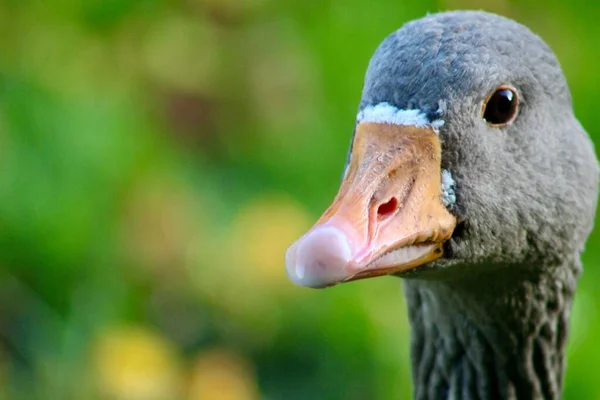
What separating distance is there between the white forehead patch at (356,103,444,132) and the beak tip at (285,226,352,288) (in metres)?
0.46

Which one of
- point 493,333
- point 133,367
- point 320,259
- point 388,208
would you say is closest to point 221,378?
point 133,367

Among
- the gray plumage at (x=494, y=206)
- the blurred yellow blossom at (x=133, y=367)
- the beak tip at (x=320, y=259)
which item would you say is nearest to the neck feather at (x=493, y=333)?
the gray plumage at (x=494, y=206)

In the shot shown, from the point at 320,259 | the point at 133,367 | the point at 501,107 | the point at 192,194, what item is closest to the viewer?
the point at 320,259

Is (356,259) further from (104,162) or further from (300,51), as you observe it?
(300,51)

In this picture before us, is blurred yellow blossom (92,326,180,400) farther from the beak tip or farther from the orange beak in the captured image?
the beak tip

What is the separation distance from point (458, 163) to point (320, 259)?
0.59 metres

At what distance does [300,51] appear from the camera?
250 inches

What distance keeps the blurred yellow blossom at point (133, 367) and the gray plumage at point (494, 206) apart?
1.74 m

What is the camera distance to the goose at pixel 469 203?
2.36 metres

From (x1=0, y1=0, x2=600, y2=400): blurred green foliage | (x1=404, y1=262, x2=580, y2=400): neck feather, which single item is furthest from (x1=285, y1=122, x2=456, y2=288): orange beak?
(x1=0, y1=0, x2=600, y2=400): blurred green foliage

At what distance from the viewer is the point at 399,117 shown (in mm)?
2535

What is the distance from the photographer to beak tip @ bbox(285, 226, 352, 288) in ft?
7.08

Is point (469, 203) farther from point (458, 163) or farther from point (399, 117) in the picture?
point (399, 117)

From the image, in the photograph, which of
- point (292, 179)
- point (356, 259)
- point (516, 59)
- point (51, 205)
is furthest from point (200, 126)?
point (356, 259)
